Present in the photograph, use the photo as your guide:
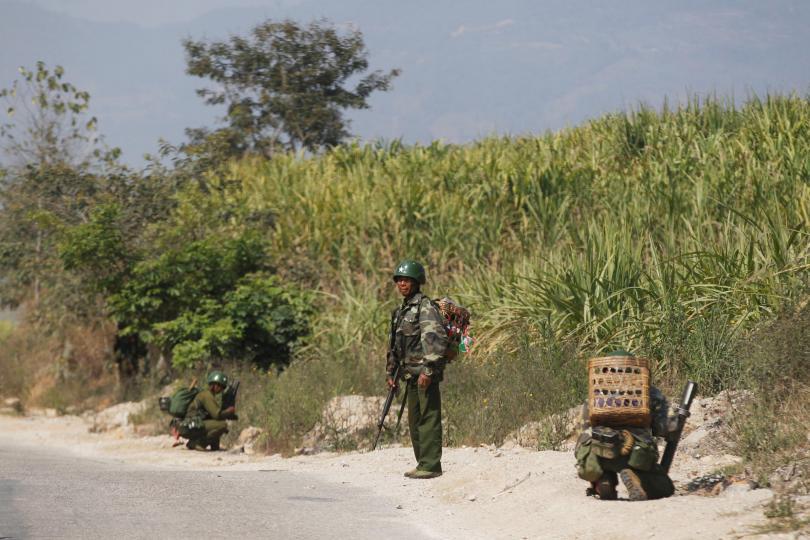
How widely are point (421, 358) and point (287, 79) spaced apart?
2780 centimetres

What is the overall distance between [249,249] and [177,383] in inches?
133

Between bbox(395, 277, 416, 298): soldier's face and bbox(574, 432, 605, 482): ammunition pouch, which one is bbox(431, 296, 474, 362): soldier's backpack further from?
bbox(574, 432, 605, 482): ammunition pouch

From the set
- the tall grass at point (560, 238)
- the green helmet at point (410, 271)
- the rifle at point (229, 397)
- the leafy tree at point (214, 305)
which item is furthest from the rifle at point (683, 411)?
the leafy tree at point (214, 305)

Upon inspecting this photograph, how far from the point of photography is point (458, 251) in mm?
21000

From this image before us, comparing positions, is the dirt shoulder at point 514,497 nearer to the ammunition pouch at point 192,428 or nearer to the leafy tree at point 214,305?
the ammunition pouch at point 192,428

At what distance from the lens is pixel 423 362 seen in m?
11.0

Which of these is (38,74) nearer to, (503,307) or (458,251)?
(458,251)

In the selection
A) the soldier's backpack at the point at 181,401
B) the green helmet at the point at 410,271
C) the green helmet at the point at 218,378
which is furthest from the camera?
the soldier's backpack at the point at 181,401

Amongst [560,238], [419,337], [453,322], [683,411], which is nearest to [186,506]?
[419,337]

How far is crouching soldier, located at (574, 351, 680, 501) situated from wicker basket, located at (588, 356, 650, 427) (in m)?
0.02

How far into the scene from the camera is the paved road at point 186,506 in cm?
855

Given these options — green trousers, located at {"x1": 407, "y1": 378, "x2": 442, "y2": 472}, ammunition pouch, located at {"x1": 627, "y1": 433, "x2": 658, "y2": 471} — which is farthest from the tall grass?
ammunition pouch, located at {"x1": 627, "y1": 433, "x2": 658, "y2": 471}

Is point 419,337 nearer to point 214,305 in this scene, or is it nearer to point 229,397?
point 229,397

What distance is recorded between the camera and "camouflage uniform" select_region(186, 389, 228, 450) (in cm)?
1595
